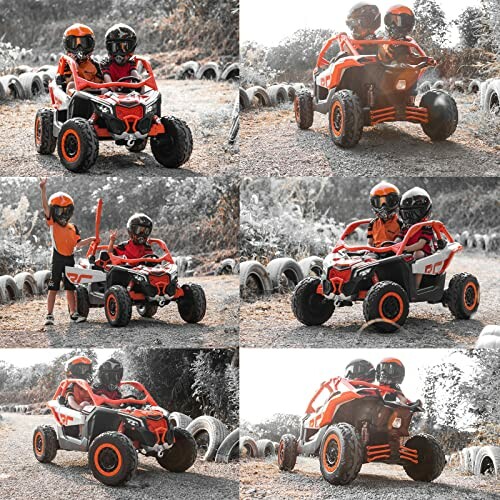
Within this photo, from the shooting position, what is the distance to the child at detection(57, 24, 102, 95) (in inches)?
187

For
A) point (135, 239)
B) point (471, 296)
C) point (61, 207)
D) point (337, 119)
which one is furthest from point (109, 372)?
point (471, 296)

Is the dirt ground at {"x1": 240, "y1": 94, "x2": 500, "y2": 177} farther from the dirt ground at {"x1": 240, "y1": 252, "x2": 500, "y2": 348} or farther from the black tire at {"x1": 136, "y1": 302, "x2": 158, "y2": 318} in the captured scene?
the black tire at {"x1": 136, "y1": 302, "x2": 158, "y2": 318}

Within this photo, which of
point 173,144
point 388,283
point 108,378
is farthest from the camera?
point 108,378

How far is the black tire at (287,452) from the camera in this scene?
4926 mm

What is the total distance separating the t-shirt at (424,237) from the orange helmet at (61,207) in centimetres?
141

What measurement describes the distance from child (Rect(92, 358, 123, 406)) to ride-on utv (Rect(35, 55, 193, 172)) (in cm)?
85

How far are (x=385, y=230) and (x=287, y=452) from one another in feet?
3.45

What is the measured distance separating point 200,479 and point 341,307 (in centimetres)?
97

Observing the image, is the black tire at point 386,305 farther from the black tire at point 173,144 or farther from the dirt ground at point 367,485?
the black tire at point 173,144

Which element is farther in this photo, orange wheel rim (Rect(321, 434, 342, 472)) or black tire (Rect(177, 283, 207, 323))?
black tire (Rect(177, 283, 207, 323))

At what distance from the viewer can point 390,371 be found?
16.0ft

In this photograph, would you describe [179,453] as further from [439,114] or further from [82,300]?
[439,114]

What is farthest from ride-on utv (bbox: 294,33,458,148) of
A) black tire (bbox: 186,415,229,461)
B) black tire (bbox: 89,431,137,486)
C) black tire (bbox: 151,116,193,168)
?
black tire (bbox: 89,431,137,486)

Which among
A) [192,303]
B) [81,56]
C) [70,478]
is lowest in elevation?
[70,478]
